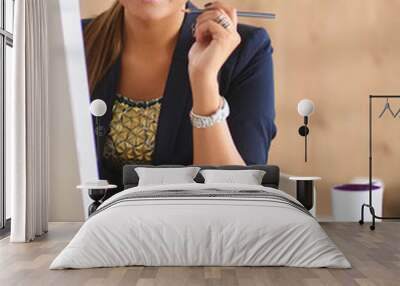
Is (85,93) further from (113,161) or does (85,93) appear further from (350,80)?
(350,80)

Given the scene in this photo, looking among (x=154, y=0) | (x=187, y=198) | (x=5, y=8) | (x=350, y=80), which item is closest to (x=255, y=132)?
(x=350, y=80)

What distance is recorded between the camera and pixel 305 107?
7215 mm

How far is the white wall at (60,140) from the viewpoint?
24.7 feet

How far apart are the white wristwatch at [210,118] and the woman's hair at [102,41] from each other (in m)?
1.27

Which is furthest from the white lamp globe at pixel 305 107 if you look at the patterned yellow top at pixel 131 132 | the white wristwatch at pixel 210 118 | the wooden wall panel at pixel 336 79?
the patterned yellow top at pixel 131 132

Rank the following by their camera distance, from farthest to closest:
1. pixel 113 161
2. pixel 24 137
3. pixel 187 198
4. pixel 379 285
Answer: pixel 113 161
pixel 24 137
pixel 187 198
pixel 379 285

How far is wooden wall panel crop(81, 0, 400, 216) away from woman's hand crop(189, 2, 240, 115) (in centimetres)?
34

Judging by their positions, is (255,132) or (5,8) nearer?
(5,8)

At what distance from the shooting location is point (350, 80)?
24.5ft

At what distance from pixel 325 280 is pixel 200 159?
3.34 m

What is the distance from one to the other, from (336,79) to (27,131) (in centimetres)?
378

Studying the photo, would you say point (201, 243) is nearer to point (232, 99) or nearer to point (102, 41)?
point (232, 99)

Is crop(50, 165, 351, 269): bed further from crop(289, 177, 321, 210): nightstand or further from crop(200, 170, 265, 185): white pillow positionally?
crop(289, 177, 321, 210): nightstand

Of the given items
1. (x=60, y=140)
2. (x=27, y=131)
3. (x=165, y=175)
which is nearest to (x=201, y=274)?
(x=165, y=175)
